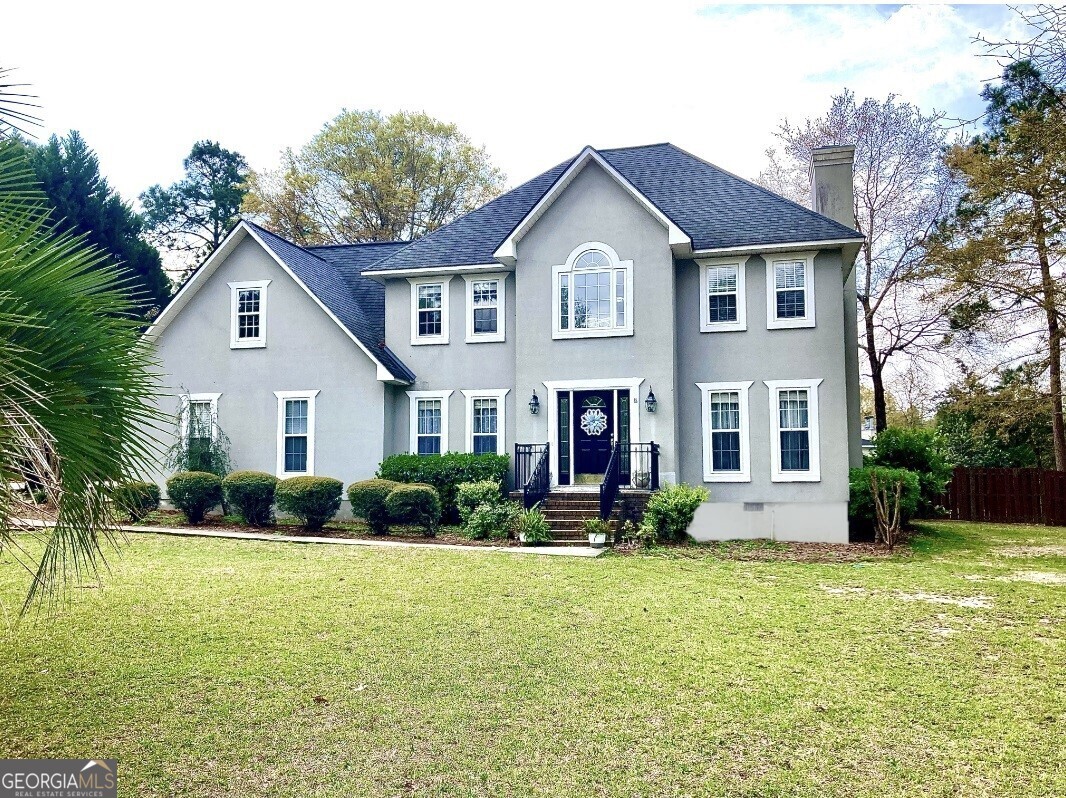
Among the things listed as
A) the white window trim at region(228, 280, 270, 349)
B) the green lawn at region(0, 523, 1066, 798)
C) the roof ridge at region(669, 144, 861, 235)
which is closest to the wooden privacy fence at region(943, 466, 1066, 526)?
the roof ridge at region(669, 144, 861, 235)

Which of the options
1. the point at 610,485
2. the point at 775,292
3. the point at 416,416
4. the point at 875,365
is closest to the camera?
the point at 610,485

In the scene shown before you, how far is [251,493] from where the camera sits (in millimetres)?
15758

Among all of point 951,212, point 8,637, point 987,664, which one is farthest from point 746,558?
point 951,212

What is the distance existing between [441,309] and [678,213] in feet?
20.5

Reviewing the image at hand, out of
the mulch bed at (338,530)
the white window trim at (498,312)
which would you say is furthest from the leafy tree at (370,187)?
the mulch bed at (338,530)

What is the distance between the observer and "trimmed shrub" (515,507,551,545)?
13648 millimetres

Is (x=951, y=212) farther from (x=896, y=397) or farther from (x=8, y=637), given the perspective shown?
(x=8, y=637)

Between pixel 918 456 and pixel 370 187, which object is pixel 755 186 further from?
pixel 370 187

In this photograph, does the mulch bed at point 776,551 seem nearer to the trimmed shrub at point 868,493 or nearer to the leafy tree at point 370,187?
the trimmed shrub at point 868,493

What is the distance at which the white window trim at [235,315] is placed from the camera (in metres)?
18.2

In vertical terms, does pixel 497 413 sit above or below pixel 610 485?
above

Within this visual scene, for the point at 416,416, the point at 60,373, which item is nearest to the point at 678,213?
the point at 416,416

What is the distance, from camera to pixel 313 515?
15.2 m

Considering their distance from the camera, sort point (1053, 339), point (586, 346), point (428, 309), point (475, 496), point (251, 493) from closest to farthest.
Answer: point (475, 496) < point (251, 493) < point (586, 346) < point (428, 309) < point (1053, 339)
